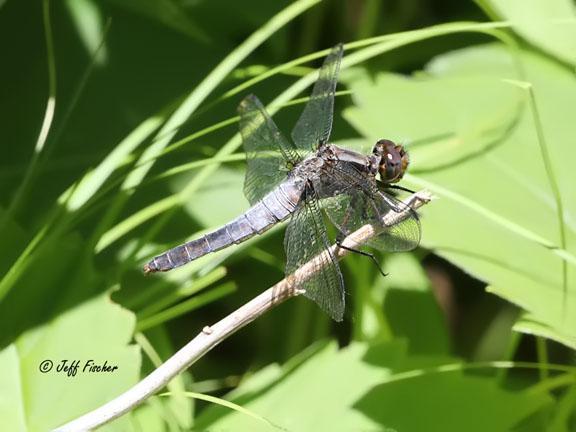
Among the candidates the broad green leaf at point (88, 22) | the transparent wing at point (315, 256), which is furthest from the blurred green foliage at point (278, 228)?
the transparent wing at point (315, 256)

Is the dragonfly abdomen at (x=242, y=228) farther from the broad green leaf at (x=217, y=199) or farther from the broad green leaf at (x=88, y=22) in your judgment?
the broad green leaf at (x=88, y=22)

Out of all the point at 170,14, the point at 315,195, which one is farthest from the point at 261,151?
the point at 170,14

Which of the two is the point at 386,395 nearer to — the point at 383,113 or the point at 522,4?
the point at 383,113

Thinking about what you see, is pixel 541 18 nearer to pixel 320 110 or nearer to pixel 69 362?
pixel 320 110

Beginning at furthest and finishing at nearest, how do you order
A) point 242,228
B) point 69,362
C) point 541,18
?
1. point 541,18
2. point 242,228
3. point 69,362

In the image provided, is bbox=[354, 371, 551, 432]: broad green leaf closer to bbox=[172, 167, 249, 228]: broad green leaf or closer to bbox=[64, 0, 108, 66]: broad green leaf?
bbox=[172, 167, 249, 228]: broad green leaf

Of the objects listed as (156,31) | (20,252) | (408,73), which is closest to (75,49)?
(156,31)

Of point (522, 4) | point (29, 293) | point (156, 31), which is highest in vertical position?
point (156, 31)
